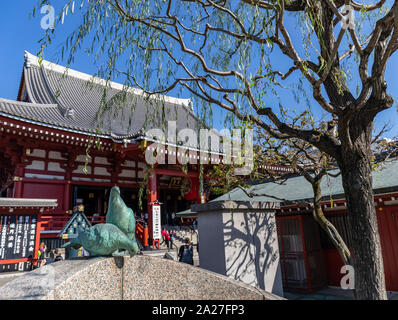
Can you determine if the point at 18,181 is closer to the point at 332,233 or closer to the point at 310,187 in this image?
the point at 310,187

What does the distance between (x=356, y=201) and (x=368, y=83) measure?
1.23 m

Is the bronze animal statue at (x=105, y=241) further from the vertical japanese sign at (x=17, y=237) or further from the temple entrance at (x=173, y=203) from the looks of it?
the temple entrance at (x=173, y=203)

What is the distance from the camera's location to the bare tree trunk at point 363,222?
274cm

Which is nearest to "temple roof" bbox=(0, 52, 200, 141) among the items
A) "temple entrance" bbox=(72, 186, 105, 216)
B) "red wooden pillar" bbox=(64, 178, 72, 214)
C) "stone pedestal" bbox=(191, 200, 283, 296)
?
"red wooden pillar" bbox=(64, 178, 72, 214)

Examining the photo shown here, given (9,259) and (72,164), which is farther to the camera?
(72,164)

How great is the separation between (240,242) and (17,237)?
7.01 metres

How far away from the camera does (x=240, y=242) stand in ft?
15.7

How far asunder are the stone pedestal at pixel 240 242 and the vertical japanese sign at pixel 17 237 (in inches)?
240

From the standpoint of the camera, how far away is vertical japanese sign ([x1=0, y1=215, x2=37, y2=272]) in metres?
7.75

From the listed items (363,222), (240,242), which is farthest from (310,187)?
(363,222)
